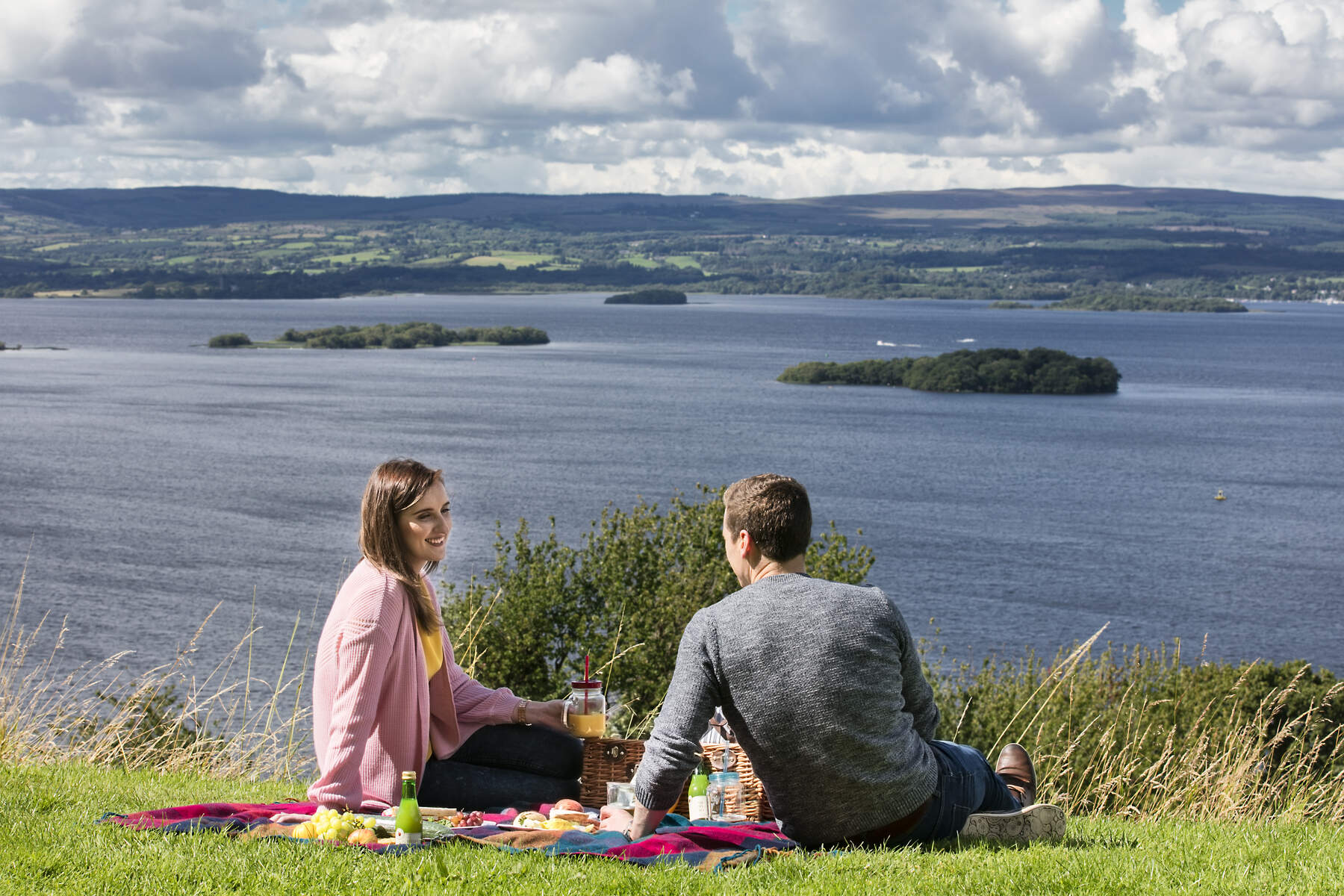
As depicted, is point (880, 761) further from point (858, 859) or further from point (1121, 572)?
point (1121, 572)

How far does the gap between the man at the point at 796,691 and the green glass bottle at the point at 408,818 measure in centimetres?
75

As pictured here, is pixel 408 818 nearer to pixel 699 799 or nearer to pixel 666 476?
pixel 699 799

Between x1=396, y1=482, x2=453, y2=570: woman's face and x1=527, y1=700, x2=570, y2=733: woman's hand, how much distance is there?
0.88 m

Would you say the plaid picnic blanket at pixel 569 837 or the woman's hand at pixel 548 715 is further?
the woman's hand at pixel 548 715

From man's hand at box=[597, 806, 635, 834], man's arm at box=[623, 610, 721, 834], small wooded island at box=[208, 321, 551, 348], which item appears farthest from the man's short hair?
small wooded island at box=[208, 321, 551, 348]

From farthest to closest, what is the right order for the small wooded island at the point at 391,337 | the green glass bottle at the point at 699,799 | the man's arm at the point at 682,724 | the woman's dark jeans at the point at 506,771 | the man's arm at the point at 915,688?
the small wooded island at the point at 391,337 < the woman's dark jeans at the point at 506,771 < the green glass bottle at the point at 699,799 < the man's arm at the point at 915,688 < the man's arm at the point at 682,724

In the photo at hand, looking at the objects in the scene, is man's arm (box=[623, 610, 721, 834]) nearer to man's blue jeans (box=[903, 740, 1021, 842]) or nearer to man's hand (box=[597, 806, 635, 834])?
man's hand (box=[597, 806, 635, 834])

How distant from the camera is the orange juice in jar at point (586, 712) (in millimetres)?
5656

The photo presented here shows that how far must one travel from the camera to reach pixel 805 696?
177 inches

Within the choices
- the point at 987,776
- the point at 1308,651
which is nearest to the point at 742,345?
the point at 1308,651

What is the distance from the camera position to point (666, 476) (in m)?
65.9

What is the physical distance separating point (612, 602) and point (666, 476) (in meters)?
44.3

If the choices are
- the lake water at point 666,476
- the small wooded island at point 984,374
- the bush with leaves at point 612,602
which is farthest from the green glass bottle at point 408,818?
the small wooded island at point 984,374

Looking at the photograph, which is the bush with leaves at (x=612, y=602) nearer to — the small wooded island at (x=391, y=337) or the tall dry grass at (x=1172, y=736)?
the tall dry grass at (x=1172, y=736)
